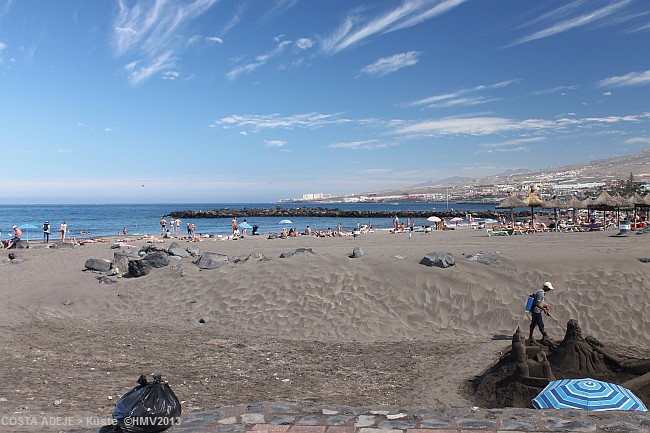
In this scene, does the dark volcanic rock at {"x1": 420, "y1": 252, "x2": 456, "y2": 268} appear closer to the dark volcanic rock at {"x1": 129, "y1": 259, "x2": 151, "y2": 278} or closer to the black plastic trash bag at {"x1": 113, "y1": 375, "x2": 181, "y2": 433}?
the dark volcanic rock at {"x1": 129, "y1": 259, "x2": 151, "y2": 278}

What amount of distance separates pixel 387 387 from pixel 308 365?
182 cm

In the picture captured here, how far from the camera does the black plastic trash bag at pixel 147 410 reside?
4.43 m

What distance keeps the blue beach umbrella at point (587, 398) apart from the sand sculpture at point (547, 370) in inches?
44.8

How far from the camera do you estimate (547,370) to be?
7.49 m

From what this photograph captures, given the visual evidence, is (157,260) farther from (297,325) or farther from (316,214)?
(316,214)

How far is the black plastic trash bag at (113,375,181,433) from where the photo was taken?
4.43 metres

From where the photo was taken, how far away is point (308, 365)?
9500 mm

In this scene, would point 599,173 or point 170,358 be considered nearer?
point 170,358

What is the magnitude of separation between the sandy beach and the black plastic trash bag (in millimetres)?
2093

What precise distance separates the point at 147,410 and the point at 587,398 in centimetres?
460

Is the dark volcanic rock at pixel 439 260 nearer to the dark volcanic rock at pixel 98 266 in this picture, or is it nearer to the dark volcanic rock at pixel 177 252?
the dark volcanic rock at pixel 177 252

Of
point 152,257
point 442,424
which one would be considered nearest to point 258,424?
point 442,424

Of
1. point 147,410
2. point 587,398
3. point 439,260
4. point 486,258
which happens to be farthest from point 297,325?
point 147,410

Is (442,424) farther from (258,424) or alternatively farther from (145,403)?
(145,403)
